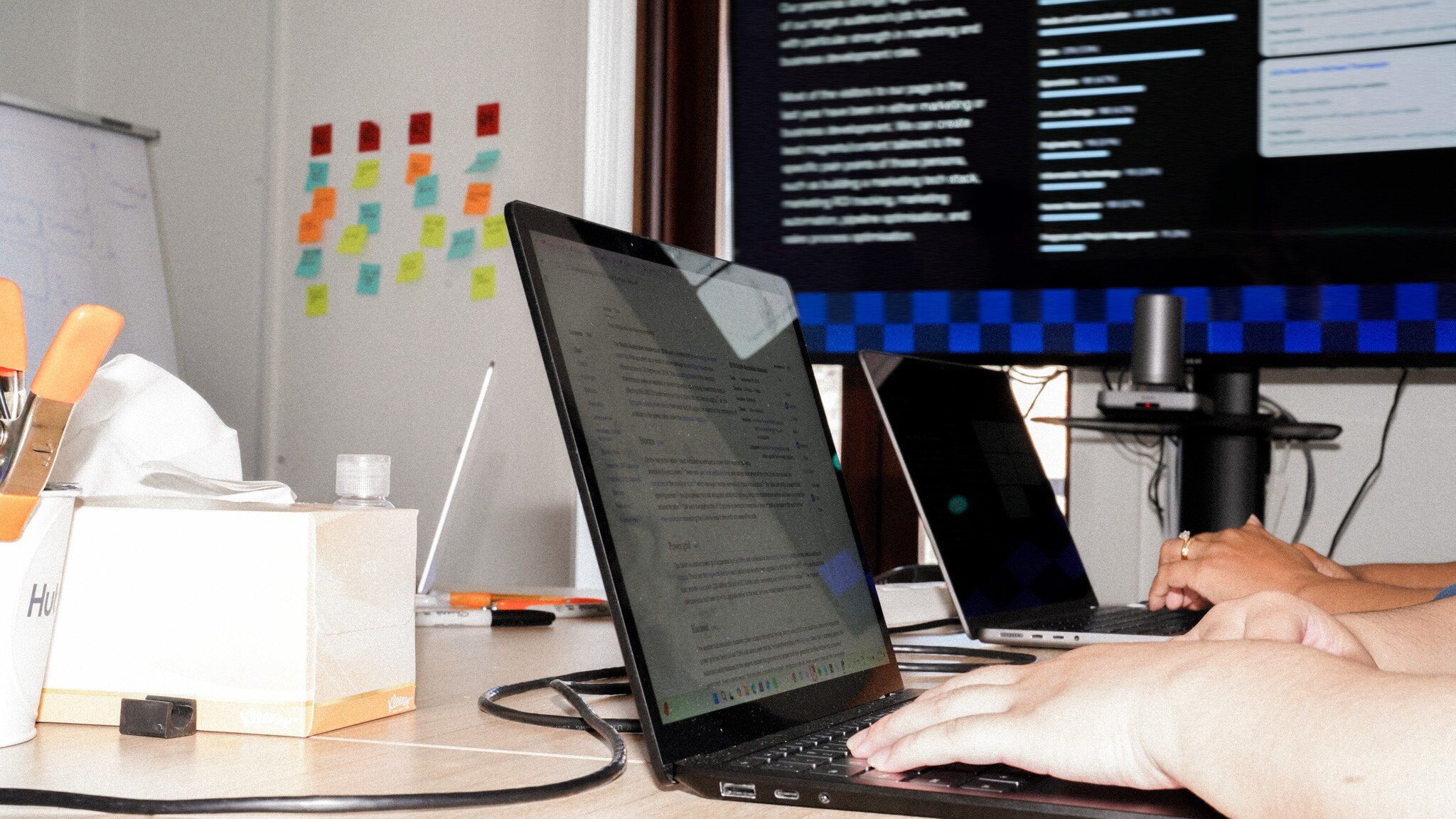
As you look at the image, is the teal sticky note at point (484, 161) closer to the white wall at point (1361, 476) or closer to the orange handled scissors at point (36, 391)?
the white wall at point (1361, 476)

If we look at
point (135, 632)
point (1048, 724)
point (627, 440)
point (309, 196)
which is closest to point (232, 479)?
point (135, 632)

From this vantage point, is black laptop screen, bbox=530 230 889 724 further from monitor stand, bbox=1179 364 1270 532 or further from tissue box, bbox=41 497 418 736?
monitor stand, bbox=1179 364 1270 532

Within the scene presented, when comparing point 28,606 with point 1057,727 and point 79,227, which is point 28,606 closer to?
point 1057,727

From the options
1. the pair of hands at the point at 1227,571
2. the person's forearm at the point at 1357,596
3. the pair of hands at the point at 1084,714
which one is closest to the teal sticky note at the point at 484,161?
the pair of hands at the point at 1227,571

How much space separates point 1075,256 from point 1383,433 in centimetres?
62

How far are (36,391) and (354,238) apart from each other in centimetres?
297

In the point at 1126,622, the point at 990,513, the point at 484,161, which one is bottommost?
the point at 1126,622

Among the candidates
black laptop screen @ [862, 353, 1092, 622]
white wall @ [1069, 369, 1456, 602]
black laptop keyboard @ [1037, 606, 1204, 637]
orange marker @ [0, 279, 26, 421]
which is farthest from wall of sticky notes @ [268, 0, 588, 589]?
orange marker @ [0, 279, 26, 421]

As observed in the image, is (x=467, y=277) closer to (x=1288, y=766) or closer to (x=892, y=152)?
(x=892, y=152)

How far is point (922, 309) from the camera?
229 cm

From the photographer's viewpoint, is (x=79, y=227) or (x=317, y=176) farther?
(x=317, y=176)

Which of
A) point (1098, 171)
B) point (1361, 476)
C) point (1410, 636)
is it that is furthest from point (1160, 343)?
point (1410, 636)

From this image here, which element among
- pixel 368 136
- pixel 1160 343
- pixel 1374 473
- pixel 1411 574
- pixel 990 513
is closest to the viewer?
pixel 990 513

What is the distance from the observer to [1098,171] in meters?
2.15
